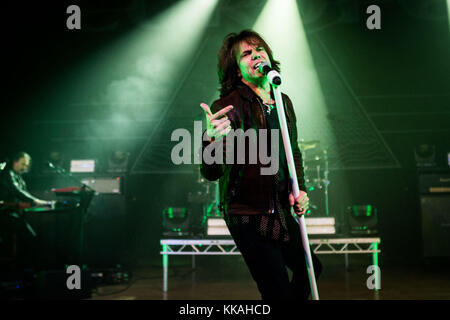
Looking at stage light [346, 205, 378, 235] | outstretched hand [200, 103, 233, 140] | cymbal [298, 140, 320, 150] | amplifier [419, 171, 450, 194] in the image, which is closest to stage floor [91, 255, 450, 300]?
stage light [346, 205, 378, 235]

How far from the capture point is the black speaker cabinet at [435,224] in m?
5.98

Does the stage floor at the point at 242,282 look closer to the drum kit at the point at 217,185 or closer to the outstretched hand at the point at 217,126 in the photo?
the drum kit at the point at 217,185

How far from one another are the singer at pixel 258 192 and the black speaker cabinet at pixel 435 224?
202 inches

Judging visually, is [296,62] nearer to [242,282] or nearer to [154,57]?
[154,57]

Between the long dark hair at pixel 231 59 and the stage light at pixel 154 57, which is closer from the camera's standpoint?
the long dark hair at pixel 231 59

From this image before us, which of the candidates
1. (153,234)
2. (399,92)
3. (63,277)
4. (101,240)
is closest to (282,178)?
(63,277)

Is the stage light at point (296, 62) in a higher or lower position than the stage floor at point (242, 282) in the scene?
higher

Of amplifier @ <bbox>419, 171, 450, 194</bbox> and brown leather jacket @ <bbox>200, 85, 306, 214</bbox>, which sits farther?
amplifier @ <bbox>419, 171, 450, 194</bbox>

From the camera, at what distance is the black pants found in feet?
4.86

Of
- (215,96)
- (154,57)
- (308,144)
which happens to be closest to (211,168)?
(308,144)

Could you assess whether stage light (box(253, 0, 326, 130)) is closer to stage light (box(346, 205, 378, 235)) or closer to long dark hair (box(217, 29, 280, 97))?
stage light (box(346, 205, 378, 235))

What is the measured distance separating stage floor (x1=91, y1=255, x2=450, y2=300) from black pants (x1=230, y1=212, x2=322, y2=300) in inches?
104

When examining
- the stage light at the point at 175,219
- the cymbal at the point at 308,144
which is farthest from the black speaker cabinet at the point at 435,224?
the stage light at the point at 175,219

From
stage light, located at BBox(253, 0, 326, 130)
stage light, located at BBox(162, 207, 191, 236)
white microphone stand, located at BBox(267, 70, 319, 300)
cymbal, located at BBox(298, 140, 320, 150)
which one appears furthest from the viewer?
stage light, located at BBox(253, 0, 326, 130)
